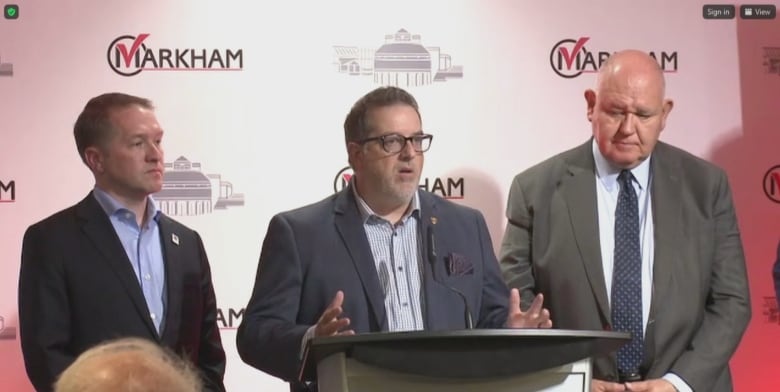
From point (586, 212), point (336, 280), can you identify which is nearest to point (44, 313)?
point (336, 280)

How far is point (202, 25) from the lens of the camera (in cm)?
490

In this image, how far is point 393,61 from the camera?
4922mm

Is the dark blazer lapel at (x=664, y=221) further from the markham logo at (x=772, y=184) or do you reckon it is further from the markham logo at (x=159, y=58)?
the markham logo at (x=159, y=58)

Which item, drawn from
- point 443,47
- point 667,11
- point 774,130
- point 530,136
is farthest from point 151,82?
point 774,130

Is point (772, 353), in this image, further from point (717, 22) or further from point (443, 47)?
point (443, 47)

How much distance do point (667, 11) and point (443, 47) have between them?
0.96m

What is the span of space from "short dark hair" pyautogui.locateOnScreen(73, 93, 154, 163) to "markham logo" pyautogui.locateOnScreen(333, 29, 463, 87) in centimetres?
95

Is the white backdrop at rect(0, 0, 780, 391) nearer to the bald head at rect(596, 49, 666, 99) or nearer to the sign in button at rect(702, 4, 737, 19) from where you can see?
the sign in button at rect(702, 4, 737, 19)

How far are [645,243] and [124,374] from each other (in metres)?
2.49

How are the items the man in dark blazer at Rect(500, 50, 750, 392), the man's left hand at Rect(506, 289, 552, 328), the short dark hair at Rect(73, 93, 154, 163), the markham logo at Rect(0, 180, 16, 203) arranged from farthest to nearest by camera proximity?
the markham logo at Rect(0, 180, 16, 203), the short dark hair at Rect(73, 93, 154, 163), the man in dark blazer at Rect(500, 50, 750, 392), the man's left hand at Rect(506, 289, 552, 328)

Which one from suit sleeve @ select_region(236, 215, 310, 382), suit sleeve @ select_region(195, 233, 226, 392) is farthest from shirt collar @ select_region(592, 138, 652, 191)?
suit sleeve @ select_region(195, 233, 226, 392)

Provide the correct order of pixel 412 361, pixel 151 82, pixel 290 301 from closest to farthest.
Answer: pixel 412 361 → pixel 290 301 → pixel 151 82

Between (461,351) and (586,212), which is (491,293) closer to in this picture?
(586,212)

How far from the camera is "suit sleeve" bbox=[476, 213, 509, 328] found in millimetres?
3777
